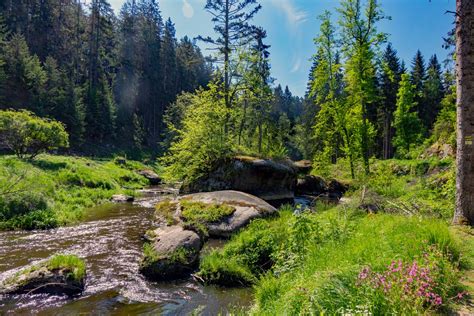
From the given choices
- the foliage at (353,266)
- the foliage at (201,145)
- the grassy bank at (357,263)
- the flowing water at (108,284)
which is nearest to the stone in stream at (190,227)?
the flowing water at (108,284)

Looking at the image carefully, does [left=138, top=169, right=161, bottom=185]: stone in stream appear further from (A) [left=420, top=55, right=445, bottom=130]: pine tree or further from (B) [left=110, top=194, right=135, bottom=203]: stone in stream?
(A) [left=420, top=55, right=445, bottom=130]: pine tree

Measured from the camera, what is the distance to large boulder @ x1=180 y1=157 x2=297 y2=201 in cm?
1819

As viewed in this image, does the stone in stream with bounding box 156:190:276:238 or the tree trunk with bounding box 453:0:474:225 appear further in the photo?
the stone in stream with bounding box 156:190:276:238

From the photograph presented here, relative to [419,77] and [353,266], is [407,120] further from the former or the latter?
[353,266]

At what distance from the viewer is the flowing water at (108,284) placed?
6340 mm

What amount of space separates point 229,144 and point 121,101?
51.1 metres

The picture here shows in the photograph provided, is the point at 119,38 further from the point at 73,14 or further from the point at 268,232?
the point at 268,232

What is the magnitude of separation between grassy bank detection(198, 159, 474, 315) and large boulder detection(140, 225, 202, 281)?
540 mm

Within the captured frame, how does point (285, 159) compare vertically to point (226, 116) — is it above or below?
below

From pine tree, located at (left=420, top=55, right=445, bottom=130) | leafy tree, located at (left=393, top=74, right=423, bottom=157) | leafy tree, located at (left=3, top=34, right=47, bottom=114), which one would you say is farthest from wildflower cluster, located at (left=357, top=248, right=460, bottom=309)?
pine tree, located at (left=420, top=55, right=445, bottom=130)

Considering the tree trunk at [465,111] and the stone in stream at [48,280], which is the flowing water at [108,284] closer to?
the stone in stream at [48,280]

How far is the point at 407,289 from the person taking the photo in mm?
3477

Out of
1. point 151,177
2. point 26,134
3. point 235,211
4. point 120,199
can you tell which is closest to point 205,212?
point 235,211

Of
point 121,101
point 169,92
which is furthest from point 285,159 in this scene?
point 169,92
